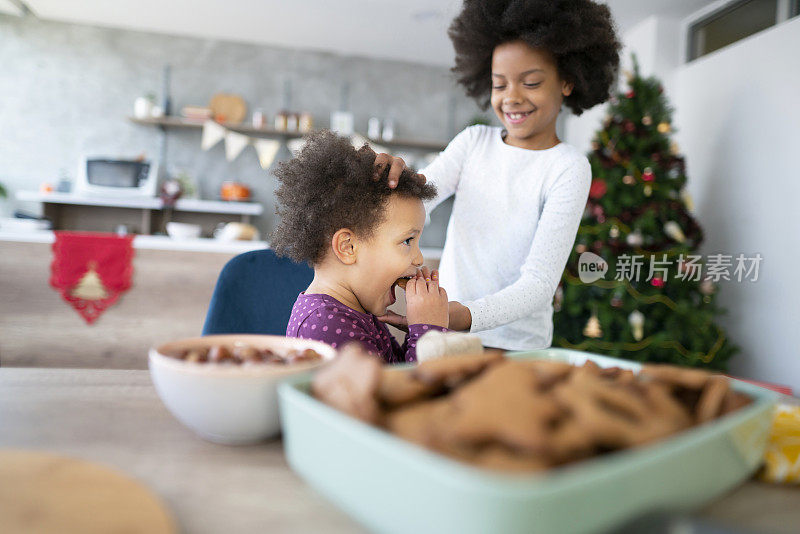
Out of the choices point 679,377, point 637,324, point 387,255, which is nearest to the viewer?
point 679,377

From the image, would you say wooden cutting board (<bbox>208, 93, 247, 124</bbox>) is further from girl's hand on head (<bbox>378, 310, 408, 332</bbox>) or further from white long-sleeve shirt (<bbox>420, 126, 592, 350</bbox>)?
girl's hand on head (<bbox>378, 310, 408, 332</bbox>)

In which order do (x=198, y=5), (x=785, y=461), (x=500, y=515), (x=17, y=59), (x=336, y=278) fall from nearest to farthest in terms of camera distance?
(x=500, y=515), (x=785, y=461), (x=336, y=278), (x=198, y=5), (x=17, y=59)

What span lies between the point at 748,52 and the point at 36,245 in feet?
14.9

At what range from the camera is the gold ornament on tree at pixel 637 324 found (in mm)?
3305

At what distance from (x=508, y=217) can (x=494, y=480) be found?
47.6 inches

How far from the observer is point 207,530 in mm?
386

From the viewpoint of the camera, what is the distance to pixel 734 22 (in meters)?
3.99

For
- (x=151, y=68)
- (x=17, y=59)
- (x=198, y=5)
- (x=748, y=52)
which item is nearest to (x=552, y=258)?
(x=748, y=52)

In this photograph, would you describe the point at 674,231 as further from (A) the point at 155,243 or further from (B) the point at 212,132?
(B) the point at 212,132

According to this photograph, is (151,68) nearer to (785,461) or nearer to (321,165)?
(321,165)

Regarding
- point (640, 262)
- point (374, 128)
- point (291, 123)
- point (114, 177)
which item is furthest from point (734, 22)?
point (114, 177)

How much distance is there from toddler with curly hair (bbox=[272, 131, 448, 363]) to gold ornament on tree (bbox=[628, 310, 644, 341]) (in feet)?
8.49

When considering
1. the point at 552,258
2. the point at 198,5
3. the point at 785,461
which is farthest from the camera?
the point at 198,5

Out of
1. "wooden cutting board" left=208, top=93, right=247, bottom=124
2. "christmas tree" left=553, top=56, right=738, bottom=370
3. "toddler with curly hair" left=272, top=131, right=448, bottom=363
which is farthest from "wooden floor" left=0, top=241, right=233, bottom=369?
"wooden cutting board" left=208, top=93, right=247, bottom=124
